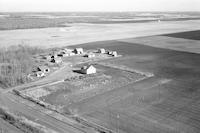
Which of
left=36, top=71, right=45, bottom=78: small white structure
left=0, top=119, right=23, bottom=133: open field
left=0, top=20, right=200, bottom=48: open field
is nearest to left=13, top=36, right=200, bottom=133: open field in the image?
left=36, top=71, right=45, bottom=78: small white structure

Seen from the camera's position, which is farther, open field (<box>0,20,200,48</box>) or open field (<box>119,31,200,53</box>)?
open field (<box>0,20,200,48</box>)

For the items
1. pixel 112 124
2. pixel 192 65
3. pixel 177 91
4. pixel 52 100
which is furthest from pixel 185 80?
pixel 52 100

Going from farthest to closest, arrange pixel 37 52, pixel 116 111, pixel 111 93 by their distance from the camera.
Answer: pixel 37 52
pixel 111 93
pixel 116 111

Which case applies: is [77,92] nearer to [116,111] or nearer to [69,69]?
[116,111]

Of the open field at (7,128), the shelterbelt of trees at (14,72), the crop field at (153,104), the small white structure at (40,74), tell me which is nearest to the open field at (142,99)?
the crop field at (153,104)

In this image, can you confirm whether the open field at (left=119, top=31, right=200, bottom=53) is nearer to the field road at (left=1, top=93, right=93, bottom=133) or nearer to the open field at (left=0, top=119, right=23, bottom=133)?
the field road at (left=1, top=93, right=93, bottom=133)

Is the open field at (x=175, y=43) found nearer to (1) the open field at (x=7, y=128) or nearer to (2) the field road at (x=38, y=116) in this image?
(2) the field road at (x=38, y=116)
